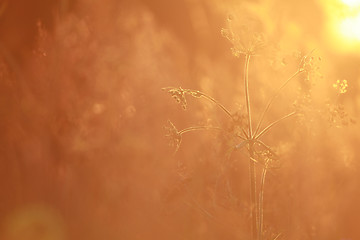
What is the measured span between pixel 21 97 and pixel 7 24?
0.28 metres

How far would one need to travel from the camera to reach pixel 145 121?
170 centimetres

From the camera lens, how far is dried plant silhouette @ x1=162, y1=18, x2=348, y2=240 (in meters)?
1.67

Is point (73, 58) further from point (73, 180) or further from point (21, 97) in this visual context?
point (73, 180)

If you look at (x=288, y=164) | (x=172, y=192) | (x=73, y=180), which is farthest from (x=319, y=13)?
(x=73, y=180)

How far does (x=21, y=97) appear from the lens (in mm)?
1630

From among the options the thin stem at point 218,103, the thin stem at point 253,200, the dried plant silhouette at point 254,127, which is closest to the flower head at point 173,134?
the dried plant silhouette at point 254,127

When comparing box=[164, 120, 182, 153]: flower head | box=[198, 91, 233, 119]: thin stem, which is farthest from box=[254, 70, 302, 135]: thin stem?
box=[164, 120, 182, 153]: flower head

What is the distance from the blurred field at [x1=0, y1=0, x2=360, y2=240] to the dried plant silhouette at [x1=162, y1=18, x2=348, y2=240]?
20mm

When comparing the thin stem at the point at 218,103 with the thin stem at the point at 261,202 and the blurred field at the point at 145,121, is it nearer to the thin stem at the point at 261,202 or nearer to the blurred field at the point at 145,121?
the blurred field at the point at 145,121

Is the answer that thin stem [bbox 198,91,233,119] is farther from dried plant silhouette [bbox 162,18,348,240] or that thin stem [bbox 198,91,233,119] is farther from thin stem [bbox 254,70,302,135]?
thin stem [bbox 254,70,302,135]

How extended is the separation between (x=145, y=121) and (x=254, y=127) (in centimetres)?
42

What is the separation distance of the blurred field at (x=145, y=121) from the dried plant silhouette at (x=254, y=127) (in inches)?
0.8

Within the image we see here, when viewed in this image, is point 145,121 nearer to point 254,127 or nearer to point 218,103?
point 218,103

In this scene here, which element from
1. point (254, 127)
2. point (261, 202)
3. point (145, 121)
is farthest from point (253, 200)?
point (145, 121)
